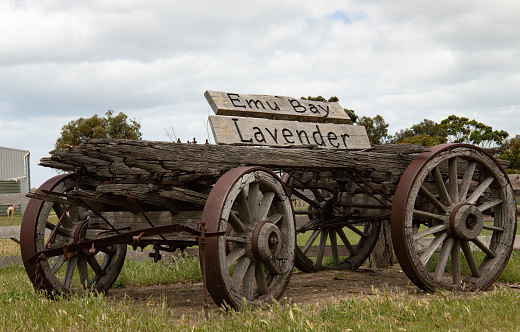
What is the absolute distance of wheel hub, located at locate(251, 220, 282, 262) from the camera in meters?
5.13

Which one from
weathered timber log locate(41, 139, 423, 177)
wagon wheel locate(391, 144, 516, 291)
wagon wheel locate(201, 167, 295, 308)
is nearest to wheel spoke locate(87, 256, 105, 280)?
weathered timber log locate(41, 139, 423, 177)

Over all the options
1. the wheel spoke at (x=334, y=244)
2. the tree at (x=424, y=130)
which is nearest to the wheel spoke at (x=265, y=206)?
the wheel spoke at (x=334, y=244)

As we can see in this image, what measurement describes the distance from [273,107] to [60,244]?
8.53 ft

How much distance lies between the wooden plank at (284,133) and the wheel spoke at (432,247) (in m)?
1.29

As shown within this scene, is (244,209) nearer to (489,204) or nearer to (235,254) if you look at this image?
(235,254)

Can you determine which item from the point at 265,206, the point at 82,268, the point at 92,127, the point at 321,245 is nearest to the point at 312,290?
the point at 321,245

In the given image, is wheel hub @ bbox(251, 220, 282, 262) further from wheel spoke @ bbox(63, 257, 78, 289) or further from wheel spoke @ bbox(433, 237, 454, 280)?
wheel spoke @ bbox(63, 257, 78, 289)

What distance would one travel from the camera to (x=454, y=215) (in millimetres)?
6254

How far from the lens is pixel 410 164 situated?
20.3 ft

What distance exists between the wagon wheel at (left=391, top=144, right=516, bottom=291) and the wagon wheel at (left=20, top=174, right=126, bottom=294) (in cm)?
303

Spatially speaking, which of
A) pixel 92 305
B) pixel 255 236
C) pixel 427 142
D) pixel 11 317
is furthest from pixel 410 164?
pixel 427 142

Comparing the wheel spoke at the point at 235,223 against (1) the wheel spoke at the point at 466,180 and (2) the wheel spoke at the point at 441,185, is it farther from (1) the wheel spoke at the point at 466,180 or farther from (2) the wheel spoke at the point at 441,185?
(1) the wheel spoke at the point at 466,180

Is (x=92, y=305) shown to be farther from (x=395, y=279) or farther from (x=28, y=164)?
(x=28, y=164)

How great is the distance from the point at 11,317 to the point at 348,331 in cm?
278
